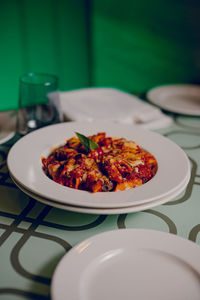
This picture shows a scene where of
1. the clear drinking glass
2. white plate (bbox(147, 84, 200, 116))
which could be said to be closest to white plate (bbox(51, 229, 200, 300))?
the clear drinking glass

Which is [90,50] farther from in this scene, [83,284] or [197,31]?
[83,284]

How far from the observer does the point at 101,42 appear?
199cm

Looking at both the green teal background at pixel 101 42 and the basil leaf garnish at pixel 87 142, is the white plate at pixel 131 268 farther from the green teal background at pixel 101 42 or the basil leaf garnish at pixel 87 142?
the green teal background at pixel 101 42

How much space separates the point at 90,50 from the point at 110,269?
169cm

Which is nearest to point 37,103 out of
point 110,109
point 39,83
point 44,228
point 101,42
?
point 39,83

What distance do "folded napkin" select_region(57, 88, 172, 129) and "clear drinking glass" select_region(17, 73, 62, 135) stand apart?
116 millimetres

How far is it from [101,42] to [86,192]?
1.45 meters

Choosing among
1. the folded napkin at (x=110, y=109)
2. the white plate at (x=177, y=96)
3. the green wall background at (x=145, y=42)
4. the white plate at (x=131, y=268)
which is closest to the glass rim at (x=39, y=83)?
the folded napkin at (x=110, y=109)

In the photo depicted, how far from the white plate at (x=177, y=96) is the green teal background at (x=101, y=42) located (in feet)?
1.28

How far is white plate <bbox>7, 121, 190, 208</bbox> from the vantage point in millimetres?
715

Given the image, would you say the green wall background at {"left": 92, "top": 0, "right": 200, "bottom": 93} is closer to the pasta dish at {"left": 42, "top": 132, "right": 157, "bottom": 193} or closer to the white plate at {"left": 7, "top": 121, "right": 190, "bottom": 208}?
the white plate at {"left": 7, "top": 121, "right": 190, "bottom": 208}

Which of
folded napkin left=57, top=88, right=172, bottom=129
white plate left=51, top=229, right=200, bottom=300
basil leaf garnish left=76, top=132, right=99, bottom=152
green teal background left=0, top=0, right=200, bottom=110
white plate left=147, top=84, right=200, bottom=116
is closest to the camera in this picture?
white plate left=51, top=229, right=200, bottom=300

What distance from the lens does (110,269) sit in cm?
64

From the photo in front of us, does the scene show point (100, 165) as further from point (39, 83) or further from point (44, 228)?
point (39, 83)
